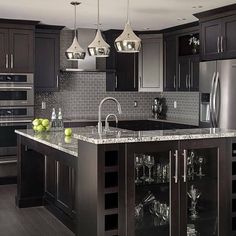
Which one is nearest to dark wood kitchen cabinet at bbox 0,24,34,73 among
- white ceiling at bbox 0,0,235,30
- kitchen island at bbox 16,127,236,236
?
white ceiling at bbox 0,0,235,30

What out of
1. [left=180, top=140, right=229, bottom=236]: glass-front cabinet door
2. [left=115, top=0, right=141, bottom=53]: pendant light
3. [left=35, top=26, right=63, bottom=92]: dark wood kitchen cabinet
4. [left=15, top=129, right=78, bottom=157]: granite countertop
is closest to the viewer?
[left=180, top=140, right=229, bottom=236]: glass-front cabinet door

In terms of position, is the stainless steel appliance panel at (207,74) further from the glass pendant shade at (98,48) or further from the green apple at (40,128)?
the green apple at (40,128)

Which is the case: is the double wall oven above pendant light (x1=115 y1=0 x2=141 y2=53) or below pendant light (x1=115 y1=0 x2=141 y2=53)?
below

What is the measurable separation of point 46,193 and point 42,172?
0.27 metres

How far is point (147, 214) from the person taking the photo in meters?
3.59

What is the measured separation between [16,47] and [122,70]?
2017mm

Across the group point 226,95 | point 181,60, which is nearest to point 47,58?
point 181,60

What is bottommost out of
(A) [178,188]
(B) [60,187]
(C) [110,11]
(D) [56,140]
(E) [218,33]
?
(B) [60,187]

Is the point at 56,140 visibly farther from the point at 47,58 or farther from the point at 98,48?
the point at 47,58

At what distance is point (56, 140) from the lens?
4.73m

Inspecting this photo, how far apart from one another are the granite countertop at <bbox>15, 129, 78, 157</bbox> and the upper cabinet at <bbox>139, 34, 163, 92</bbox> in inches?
128

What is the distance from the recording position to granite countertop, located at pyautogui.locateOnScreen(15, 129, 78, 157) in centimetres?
413

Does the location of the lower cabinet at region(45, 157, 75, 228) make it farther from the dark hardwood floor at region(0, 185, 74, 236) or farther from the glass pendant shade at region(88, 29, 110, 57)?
the glass pendant shade at region(88, 29, 110, 57)

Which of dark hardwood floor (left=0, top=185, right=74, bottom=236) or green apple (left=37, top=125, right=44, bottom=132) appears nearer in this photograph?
dark hardwood floor (left=0, top=185, right=74, bottom=236)
